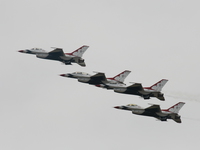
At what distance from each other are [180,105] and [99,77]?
22177 millimetres

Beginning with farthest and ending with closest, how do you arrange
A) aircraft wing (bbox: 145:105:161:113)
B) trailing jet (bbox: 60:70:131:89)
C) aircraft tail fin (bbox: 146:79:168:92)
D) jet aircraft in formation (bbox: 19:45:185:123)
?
aircraft tail fin (bbox: 146:79:168:92)
trailing jet (bbox: 60:70:131:89)
aircraft wing (bbox: 145:105:161:113)
jet aircraft in formation (bbox: 19:45:185:123)

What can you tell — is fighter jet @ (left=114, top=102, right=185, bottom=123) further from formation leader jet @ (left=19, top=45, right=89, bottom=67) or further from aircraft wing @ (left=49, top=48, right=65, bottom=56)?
aircraft wing @ (left=49, top=48, right=65, bottom=56)

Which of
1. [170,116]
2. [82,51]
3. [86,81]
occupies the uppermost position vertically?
[82,51]

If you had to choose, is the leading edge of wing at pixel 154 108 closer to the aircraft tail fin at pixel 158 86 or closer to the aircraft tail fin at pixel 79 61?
the aircraft tail fin at pixel 158 86

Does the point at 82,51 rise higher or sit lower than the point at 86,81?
higher

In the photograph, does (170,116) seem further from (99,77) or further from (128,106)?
(99,77)

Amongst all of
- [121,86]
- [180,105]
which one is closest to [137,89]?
[121,86]

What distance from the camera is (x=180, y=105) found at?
13025 cm

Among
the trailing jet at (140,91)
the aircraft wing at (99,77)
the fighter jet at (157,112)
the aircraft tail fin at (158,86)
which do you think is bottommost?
the fighter jet at (157,112)

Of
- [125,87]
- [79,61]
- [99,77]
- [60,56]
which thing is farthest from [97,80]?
[60,56]

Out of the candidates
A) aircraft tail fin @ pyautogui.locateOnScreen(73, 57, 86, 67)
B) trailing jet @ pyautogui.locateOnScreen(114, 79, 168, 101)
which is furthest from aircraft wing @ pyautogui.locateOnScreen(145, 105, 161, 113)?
aircraft tail fin @ pyautogui.locateOnScreen(73, 57, 86, 67)

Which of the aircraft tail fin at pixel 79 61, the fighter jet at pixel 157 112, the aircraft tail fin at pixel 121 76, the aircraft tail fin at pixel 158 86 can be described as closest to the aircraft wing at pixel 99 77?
the aircraft tail fin at pixel 79 61

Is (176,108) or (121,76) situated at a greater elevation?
(121,76)

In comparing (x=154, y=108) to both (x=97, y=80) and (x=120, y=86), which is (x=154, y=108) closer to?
(x=120, y=86)
